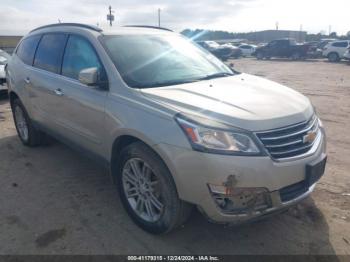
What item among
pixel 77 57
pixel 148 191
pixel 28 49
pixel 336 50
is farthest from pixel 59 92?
pixel 336 50

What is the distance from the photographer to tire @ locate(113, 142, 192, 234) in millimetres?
2838

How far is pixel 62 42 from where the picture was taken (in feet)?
14.2

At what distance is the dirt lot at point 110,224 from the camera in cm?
303

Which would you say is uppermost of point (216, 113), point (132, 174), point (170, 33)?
point (170, 33)

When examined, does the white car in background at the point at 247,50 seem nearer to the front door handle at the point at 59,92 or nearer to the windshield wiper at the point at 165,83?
the front door handle at the point at 59,92

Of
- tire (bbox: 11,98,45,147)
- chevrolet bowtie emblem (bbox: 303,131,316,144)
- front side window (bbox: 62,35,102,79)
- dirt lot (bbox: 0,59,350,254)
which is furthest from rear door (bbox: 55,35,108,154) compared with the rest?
chevrolet bowtie emblem (bbox: 303,131,316,144)

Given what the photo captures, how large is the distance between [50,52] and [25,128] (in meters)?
1.68

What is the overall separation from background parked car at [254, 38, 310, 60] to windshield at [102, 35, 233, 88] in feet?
93.3

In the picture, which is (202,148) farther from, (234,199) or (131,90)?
(131,90)

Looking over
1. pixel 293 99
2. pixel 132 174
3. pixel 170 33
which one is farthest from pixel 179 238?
pixel 170 33

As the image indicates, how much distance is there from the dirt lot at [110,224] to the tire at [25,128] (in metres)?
0.76

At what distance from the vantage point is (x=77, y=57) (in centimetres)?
400

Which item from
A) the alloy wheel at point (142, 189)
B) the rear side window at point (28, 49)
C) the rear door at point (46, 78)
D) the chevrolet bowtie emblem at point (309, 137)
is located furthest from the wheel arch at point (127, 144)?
the rear side window at point (28, 49)

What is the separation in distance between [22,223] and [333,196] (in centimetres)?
328
